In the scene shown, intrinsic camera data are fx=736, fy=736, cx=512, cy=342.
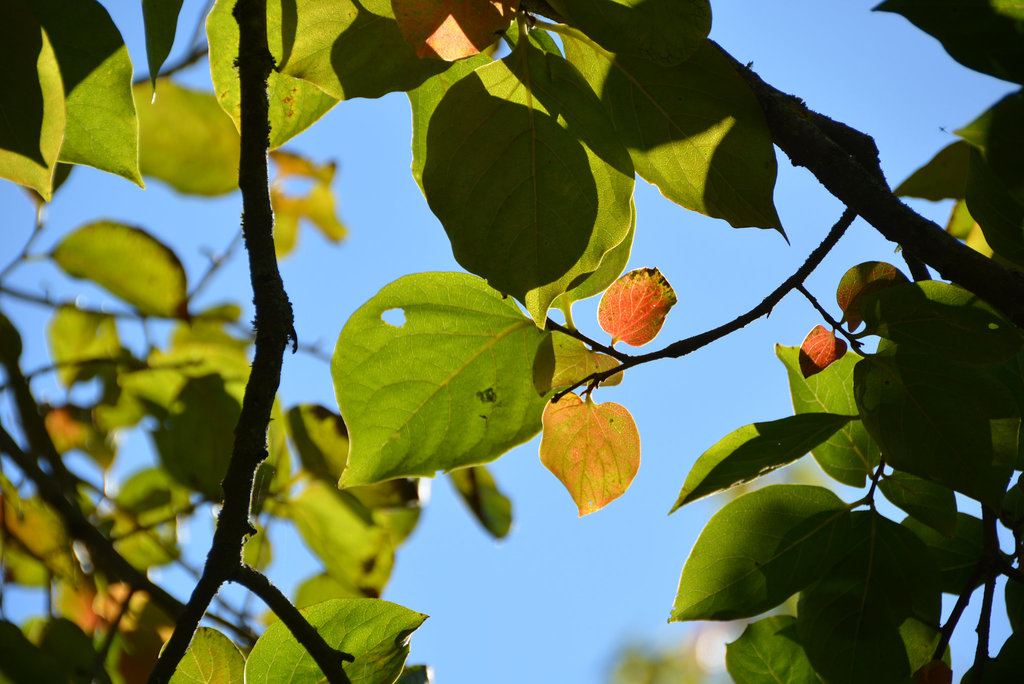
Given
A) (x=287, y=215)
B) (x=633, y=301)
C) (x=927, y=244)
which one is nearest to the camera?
(x=927, y=244)

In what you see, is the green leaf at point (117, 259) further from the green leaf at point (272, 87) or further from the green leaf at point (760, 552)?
the green leaf at point (760, 552)

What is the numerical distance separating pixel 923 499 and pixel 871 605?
7cm

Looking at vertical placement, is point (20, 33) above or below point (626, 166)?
above

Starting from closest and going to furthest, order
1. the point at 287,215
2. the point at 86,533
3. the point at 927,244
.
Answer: the point at 927,244, the point at 86,533, the point at 287,215

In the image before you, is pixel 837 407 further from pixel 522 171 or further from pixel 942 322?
pixel 522 171

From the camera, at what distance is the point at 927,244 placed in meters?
0.31

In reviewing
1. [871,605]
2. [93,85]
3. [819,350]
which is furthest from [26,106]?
[871,605]

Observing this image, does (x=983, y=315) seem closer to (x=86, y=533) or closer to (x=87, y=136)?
(x=87, y=136)

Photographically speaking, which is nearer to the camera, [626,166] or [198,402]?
[626,166]

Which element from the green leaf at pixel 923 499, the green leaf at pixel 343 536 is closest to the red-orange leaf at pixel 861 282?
the green leaf at pixel 923 499

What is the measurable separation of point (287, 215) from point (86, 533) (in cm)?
58

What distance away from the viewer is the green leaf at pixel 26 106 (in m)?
0.32

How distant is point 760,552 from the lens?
1.45ft

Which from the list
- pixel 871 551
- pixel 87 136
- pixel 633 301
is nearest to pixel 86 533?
pixel 87 136
